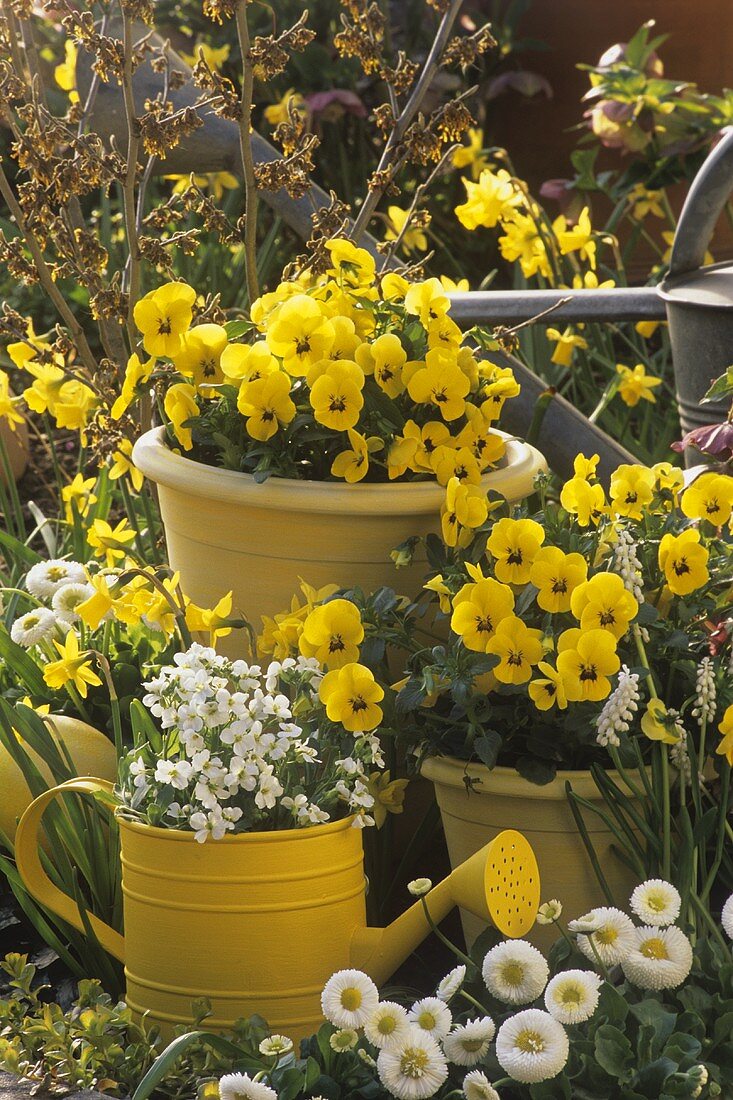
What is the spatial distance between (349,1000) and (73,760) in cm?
60

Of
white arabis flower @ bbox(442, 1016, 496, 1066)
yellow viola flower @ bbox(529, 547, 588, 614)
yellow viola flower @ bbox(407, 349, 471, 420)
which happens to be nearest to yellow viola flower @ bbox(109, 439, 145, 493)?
yellow viola flower @ bbox(407, 349, 471, 420)

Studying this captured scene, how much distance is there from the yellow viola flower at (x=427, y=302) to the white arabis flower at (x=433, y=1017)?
0.74 metres

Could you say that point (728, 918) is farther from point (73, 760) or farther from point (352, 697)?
point (73, 760)

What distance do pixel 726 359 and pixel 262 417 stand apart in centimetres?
79

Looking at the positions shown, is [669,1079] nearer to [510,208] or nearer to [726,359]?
[726,359]

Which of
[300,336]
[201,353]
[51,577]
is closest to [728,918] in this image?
[300,336]

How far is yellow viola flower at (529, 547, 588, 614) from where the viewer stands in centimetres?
127

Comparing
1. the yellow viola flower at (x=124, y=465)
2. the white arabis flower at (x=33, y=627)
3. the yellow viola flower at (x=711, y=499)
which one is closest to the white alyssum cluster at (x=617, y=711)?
the yellow viola flower at (x=711, y=499)

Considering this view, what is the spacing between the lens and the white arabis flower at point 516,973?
1.09 m

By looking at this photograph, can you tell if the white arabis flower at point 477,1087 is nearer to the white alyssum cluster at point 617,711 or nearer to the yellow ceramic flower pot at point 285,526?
the white alyssum cluster at point 617,711

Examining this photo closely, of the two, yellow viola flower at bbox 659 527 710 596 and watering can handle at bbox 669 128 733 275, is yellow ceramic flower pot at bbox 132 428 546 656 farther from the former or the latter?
watering can handle at bbox 669 128 733 275

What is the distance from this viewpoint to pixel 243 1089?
1026 mm

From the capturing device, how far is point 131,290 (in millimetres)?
1789

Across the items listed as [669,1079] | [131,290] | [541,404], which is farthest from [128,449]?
[669,1079]
